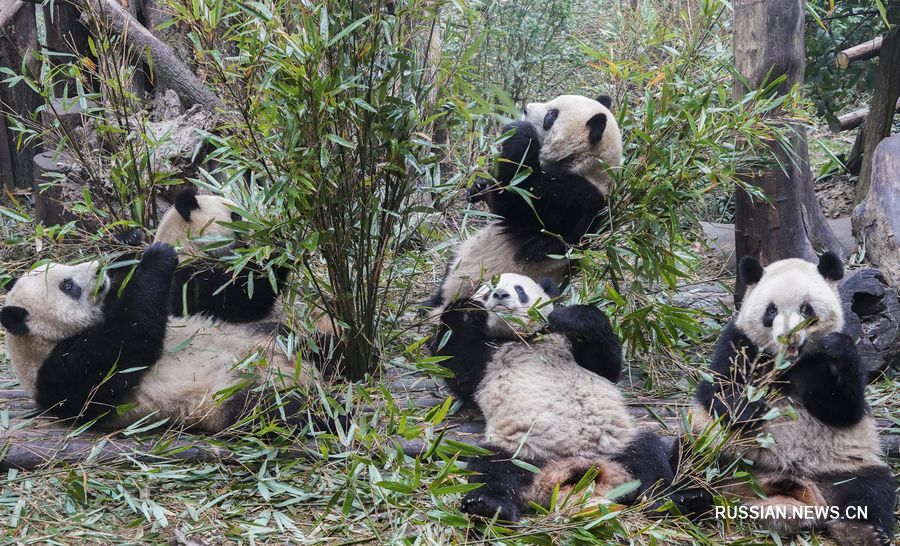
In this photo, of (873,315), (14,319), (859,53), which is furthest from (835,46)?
(14,319)

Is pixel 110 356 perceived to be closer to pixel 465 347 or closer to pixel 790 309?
pixel 465 347

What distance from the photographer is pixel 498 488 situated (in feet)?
10.4

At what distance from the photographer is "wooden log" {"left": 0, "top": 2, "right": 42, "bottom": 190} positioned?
7461mm

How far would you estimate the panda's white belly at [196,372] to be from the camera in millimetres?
3801

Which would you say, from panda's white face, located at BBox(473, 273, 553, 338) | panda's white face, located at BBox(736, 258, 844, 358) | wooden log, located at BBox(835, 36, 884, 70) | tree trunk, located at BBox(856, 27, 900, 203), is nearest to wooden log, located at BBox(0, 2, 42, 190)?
panda's white face, located at BBox(473, 273, 553, 338)

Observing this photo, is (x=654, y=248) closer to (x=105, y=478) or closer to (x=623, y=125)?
(x=623, y=125)

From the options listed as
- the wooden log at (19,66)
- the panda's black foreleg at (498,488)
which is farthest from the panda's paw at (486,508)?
the wooden log at (19,66)

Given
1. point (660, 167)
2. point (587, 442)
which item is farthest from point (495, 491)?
point (660, 167)

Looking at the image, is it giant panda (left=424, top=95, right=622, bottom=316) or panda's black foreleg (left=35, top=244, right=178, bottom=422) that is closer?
panda's black foreleg (left=35, top=244, right=178, bottom=422)

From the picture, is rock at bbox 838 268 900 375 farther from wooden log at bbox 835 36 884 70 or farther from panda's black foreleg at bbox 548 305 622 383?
wooden log at bbox 835 36 884 70

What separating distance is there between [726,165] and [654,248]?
0.61 m

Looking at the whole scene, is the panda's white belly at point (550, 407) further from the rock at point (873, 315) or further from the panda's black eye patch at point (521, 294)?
the rock at point (873, 315)

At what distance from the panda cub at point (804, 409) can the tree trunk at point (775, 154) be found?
1553mm

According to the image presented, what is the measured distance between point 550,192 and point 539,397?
1.50m
